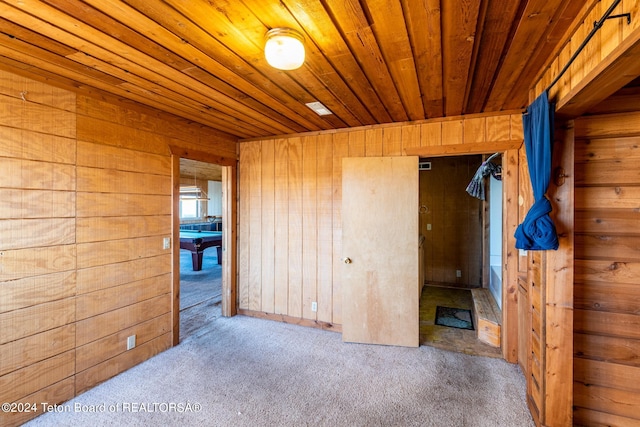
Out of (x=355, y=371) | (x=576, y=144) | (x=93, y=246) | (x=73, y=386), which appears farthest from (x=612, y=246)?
(x=73, y=386)

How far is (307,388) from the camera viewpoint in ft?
7.59

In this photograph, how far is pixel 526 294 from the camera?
244cm

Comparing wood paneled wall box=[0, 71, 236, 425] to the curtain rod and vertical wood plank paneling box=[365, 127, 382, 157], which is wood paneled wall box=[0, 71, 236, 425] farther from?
the curtain rod

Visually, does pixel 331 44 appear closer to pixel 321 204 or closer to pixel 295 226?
pixel 321 204

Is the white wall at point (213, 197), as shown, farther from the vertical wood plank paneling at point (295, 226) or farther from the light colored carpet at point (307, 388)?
the light colored carpet at point (307, 388)

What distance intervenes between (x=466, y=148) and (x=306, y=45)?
1.97m

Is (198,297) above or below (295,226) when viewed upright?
below

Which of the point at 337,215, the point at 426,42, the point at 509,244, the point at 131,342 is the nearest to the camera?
the point at 426,42

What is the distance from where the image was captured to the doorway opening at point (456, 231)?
15.0 ft

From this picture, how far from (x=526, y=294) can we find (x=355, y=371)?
1.61 m

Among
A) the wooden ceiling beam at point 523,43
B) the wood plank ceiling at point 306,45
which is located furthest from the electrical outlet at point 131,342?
the wooden ceiling beam at point 523,43

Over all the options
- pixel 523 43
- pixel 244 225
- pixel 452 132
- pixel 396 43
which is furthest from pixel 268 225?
pixel 523 43

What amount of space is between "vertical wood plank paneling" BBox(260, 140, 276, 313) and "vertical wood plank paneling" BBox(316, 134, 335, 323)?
632mm

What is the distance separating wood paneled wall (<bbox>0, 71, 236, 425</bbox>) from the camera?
1934 mm
